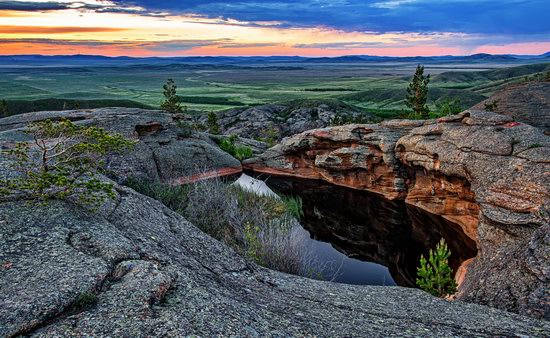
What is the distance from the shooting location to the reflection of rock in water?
24.7 metres

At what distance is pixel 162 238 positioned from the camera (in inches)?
469

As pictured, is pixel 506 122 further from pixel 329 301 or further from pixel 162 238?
pixel 162 238

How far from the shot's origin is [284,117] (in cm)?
8869

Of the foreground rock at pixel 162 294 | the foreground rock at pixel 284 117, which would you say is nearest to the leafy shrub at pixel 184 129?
the foreground rock at pixel 162 294

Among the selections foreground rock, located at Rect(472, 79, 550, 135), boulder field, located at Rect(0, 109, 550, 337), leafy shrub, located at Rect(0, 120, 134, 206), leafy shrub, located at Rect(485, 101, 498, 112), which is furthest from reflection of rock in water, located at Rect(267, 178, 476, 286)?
leafy shrub, located at Rect(0, 120, 134, 206)

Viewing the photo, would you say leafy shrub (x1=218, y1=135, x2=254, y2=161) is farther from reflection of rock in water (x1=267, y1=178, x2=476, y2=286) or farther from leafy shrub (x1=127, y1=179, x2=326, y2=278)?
leafy shrub (x1=127, y1=179, x2=326, y2=278)

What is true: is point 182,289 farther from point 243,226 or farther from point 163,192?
point 163,192

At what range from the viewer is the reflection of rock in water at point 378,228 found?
24717mm

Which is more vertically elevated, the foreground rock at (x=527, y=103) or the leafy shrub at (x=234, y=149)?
the foreground rock at (x=527, y=103)

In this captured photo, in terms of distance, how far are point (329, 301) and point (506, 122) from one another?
1901 centimetres

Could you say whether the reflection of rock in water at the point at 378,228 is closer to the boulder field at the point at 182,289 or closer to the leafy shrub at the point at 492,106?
the boulder field at the point at 182,289

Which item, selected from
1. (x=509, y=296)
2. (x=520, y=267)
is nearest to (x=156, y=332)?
(x=509, y=296)

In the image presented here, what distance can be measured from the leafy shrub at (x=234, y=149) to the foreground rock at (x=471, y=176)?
4.22ft

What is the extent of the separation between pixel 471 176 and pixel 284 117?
66278mm
